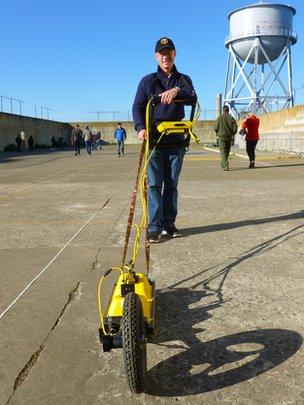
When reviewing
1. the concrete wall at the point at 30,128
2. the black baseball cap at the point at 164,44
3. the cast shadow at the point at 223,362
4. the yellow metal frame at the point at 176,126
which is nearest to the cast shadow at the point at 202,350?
the cast shadow at the point at 223,362

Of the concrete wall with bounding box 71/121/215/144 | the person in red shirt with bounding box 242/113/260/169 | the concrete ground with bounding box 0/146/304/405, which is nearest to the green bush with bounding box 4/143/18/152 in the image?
the concrete wall with bounding box 71/121/215/144

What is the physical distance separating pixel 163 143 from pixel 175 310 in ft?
7.50

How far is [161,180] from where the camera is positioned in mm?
5254

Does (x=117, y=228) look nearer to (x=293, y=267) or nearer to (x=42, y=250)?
(x=42, y=250)

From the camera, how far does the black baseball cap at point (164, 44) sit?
14.7 feet

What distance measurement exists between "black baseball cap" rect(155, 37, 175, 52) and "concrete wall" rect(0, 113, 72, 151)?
35.6m

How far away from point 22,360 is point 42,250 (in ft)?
7.78

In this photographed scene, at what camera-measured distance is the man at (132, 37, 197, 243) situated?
15.6 ft

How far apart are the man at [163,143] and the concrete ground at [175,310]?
334mm

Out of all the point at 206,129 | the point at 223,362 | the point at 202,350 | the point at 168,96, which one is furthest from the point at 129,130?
the point at 223,362

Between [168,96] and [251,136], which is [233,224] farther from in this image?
[251,136]

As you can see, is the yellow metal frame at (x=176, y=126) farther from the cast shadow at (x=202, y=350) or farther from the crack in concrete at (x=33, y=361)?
the crack in concrete at (x=33, y=361)

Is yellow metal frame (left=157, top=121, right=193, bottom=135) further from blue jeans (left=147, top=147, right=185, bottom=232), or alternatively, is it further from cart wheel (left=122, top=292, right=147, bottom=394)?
blue jeans (left=147, top=147, right=185, bottom=232)

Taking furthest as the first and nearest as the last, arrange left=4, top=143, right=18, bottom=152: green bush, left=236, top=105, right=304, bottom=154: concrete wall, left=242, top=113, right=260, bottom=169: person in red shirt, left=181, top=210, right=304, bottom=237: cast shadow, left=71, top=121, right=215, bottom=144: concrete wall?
1. left=71, top=121, right=215, bottom=144: concrete wall
2. left=4, top=143, right=18, bottom=152: green bush
3. left=236, top=105, right=304, bottom=154: concrete wall
4. left=242, top=113, right=260, bottom=169: person in red shirt
5. left=181, top=210, right=304, bottom=237: cast shadow
